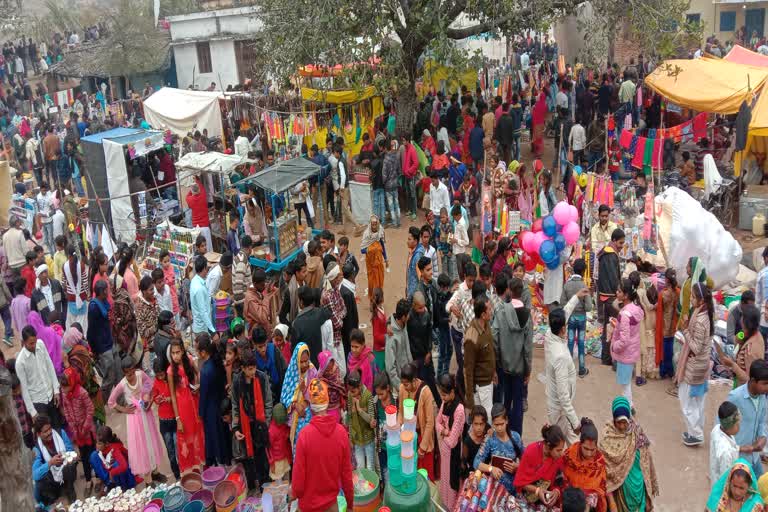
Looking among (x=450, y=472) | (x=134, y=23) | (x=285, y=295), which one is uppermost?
(x=134, y=23)

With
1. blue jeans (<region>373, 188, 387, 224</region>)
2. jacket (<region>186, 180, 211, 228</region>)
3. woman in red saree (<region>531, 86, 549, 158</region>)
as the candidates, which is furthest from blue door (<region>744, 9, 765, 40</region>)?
jacket (<region>186, 180, 211, 228</region>)

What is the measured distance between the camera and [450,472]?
212 inches

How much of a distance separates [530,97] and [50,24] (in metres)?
26.9

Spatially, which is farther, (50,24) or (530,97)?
(50,24)

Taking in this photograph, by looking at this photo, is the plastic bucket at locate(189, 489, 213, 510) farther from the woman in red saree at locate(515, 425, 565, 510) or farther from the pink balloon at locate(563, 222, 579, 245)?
the pink balloon at locate(563, 222, 579, 245)

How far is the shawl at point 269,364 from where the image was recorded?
19.7 ft

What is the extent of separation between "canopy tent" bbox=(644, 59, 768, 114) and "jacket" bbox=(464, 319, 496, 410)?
27.7 feet

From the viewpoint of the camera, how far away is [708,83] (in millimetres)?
12695

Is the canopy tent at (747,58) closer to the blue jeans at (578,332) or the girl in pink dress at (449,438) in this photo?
the blue jeans at (578,332)

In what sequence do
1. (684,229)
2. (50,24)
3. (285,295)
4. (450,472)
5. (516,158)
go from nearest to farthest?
1. (450,472)
2. (285,295)
3. (684,229)
4. (516,158)
5. (50,24)

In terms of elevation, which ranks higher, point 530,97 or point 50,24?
point 50,24

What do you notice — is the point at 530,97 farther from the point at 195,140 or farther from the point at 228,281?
the point at 228,281

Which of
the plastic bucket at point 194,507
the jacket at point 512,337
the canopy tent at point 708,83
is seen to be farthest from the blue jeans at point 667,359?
the canopy tent at point 708,83

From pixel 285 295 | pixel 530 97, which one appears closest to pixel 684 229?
pixel 285 295
